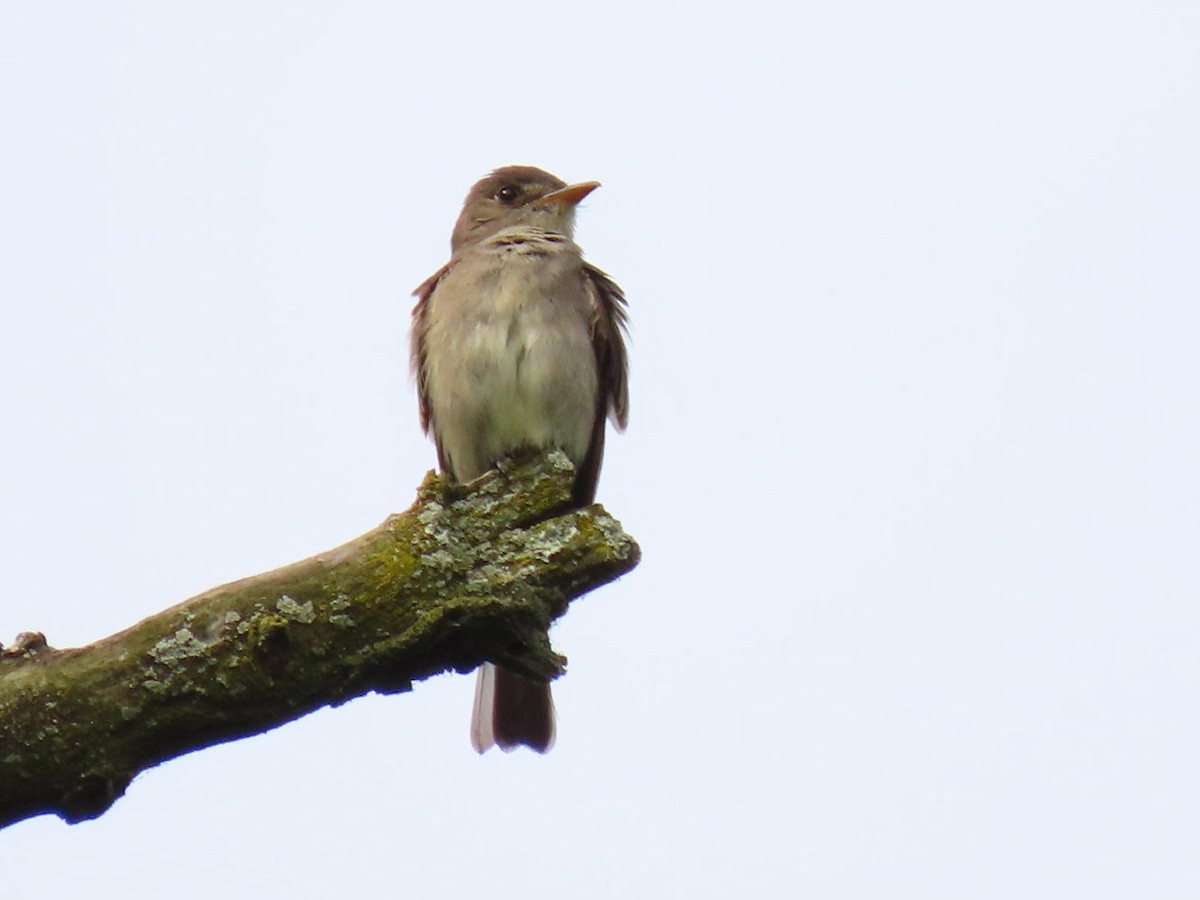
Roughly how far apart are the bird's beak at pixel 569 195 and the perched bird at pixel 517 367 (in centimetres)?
32

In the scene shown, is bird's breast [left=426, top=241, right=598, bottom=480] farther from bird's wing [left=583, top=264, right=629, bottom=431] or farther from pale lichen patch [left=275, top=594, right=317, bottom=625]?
pale lichen patch [left=275, top=594, right=317, bottom=625]

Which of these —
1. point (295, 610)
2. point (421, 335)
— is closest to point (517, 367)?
point (421, 335)

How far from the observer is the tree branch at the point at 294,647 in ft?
11.2

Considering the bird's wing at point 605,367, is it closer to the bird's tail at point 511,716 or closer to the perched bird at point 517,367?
the perched bird at point 517,367

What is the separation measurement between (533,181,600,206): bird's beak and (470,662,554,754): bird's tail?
7.92 ft

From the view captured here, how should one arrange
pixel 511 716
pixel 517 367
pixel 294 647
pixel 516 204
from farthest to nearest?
pixel 516 204 → pixel 517 367 → pixel 511 716 → pixel 294 647

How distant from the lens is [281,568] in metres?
3.76

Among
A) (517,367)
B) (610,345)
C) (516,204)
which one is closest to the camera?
(517,367)

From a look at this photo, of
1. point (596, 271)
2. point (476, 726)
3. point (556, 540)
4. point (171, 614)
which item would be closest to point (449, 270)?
point (596, 271)

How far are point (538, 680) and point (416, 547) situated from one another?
52 cm

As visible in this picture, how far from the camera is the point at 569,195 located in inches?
298

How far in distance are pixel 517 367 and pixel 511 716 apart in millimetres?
1416

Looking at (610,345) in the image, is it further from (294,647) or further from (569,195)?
(294,647)

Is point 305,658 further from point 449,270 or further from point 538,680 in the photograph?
point 449,270
